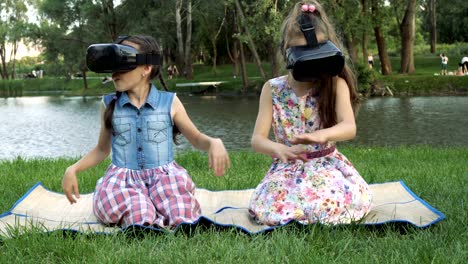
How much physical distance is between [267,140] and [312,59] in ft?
1.79

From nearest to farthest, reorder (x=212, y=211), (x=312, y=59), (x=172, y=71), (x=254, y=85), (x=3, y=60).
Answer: (x=312, y=59)
(x=212, y=211)
(x=254, y=85)
(x=172, y=71)
(x=3, y=60)

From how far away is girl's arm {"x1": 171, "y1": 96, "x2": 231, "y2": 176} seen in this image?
3.45 meters

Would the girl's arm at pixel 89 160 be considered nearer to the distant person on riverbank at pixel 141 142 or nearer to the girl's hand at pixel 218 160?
the distant person on riverbank at pixel 141 142

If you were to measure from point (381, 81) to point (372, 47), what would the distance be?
36700mm

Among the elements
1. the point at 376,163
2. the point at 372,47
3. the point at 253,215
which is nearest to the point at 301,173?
the point at 253,215

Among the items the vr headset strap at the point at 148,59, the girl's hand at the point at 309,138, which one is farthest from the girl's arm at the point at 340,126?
the vr headset strap at the point at 148,59

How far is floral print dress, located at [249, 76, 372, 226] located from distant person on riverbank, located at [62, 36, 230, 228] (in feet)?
1.57

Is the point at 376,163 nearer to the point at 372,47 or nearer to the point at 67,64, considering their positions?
the point at 67,64

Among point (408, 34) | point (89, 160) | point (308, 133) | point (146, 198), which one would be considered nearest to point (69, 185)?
point (89, 160)

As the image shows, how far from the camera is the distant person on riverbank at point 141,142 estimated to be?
3.77 m

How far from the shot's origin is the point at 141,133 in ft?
12.9

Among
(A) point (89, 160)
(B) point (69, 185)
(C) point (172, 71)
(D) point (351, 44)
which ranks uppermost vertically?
(D) point (351, 44)

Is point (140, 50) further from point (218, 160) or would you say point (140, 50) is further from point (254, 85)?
point (254, 85)

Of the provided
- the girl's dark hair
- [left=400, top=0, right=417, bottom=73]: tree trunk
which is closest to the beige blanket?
the girl's dark hair
